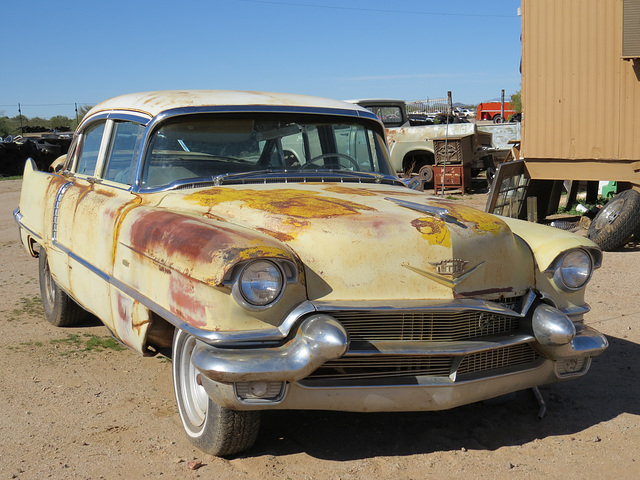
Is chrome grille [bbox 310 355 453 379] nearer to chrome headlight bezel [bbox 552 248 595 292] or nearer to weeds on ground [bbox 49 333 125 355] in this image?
chrome headlight bezel [bbox 552 248 595 292]

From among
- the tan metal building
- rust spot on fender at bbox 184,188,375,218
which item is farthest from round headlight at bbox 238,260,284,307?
the tan metal building

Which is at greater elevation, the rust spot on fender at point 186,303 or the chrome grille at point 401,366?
the rust spot on fender at point 186,303

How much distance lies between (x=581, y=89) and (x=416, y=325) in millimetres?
7344

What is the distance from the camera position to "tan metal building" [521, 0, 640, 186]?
9031 mm

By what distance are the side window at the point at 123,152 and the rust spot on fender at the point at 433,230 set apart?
179cm

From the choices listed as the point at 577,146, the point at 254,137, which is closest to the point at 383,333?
the point at 254,137

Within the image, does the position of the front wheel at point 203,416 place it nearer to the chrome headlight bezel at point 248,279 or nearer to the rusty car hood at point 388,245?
the chrome headlight bezel at point 248,279

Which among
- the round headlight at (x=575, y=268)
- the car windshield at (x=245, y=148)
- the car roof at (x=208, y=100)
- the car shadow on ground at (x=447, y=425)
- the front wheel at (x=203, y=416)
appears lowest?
the car shadow on ground at (x=447, y=425)

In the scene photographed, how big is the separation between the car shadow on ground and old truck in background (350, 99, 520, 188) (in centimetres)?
988

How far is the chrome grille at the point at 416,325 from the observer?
3051mm

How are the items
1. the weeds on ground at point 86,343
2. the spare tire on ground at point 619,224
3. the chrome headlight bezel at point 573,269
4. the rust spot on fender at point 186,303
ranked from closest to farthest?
the rust spot on fender at point 186,303 < the chrome headlight bezel at point 573,269 < the weeds on ground at point 86,343 < the spare tire on ground at point 619,224

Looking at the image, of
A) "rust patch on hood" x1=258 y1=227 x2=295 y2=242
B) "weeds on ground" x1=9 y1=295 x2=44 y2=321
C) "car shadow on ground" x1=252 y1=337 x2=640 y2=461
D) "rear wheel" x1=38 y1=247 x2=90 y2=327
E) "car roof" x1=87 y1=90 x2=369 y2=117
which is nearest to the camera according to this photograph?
"rust patch on hood" x1=258 y1=227 x2=295 y2=242

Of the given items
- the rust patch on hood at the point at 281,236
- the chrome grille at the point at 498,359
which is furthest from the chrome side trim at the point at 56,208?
the chrome grille at the point at 498,359

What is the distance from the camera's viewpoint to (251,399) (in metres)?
Answer: 2.94
